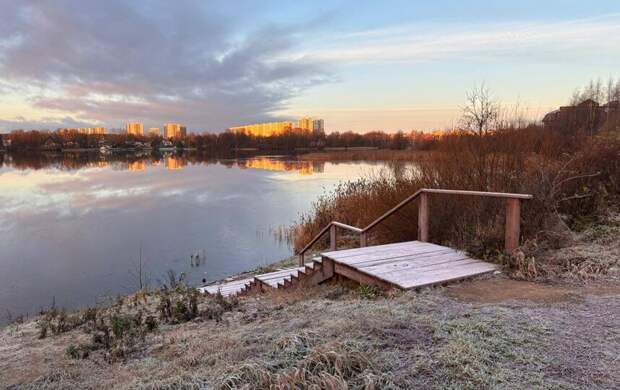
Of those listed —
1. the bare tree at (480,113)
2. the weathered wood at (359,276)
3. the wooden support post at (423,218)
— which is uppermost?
the bare tree at (480,113)

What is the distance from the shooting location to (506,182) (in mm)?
7656

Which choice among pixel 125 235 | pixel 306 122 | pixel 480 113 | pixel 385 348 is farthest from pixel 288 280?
pixel 306 122

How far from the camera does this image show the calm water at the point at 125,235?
10.8m

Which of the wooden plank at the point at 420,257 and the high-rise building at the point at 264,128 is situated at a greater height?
the high-rise building at the point at 264,128

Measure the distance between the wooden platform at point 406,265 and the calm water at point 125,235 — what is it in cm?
627

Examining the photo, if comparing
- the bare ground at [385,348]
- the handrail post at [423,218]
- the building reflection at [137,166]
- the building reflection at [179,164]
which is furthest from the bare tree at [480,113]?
the building reflection at [137,166]

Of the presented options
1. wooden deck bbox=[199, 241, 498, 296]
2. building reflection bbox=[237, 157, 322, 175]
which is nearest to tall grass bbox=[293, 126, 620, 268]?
wooden deck bbox=[199, 241, 498, 296]

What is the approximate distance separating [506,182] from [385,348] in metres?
5.60

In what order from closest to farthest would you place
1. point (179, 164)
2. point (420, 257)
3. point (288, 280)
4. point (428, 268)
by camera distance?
1. point (428, 268)
2. point (420, 257)
3. point (288, 280)
4. point (179, 164)

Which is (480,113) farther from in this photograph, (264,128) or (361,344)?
(264,128)

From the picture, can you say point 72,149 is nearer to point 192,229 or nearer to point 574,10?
point 192,229

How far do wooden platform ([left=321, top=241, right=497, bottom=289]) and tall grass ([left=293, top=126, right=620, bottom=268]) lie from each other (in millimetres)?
521

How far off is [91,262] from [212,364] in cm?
1086

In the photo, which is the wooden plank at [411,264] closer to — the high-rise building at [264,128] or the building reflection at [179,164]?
the building reflection at [179,164]
